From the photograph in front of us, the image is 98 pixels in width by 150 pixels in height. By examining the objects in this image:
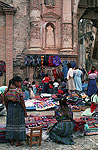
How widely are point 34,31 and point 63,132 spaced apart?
37.4 ft

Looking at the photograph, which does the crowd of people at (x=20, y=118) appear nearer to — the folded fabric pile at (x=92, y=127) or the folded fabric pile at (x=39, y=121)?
the folded fabric pile at (x=92, y=127)

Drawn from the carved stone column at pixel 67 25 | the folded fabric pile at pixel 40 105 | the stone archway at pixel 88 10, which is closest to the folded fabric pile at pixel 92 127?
the folded fabric pile at pixel 40 105

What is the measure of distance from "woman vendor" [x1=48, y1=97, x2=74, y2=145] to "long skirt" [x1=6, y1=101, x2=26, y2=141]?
2.61 feet

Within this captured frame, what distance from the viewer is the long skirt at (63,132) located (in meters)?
5.61

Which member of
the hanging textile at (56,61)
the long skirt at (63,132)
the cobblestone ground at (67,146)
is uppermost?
the hanging textile at (56,61)

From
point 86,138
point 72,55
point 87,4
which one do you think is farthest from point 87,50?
point 86,138

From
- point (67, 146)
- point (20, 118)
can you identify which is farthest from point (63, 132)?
point (20, 118)

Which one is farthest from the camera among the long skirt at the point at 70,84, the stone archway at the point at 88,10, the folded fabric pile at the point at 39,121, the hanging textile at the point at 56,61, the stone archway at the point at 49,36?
the stone archway at the point at 88,10

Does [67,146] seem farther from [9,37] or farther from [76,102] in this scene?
[9,37]

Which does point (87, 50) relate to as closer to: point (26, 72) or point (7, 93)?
point (26, 72)

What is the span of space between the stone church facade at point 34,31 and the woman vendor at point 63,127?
10.2 meters

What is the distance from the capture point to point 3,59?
16.4 m

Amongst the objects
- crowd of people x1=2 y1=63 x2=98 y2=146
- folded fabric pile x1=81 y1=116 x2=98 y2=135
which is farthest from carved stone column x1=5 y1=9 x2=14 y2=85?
crowd of people x1=2 y1=63 x2=98 y2=146

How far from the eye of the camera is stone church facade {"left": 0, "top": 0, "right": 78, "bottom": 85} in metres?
16.2
